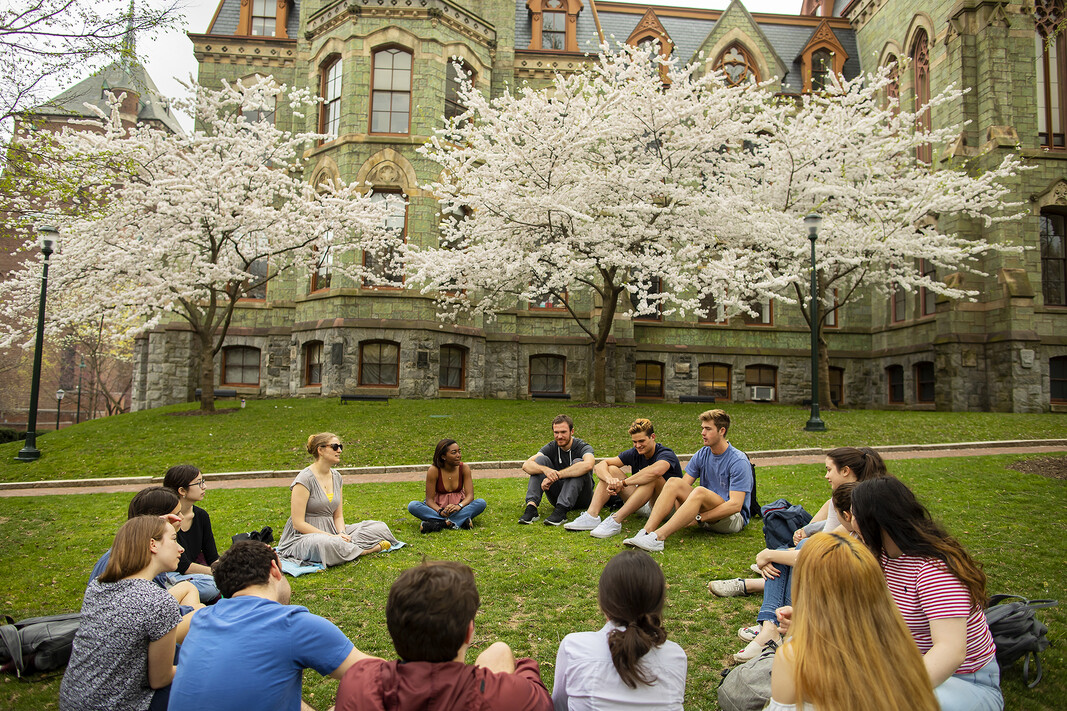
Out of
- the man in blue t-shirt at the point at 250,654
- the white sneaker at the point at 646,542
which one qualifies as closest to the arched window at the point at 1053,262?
the white sneaker at the point at 646,542

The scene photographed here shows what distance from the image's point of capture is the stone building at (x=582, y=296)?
21.4 meters

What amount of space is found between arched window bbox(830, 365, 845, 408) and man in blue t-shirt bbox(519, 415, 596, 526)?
852 inches

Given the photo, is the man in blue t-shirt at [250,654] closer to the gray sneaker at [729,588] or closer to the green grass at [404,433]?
the gray sneaker at [729,588]

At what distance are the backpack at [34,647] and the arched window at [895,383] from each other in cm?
2603

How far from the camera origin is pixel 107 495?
10.6 m

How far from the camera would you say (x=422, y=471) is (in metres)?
12.5

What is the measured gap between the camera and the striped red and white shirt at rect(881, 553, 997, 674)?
3.06m

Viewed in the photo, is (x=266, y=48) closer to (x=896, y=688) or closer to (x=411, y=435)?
(x=411, y=435)

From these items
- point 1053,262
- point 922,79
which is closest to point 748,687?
point 1053,262

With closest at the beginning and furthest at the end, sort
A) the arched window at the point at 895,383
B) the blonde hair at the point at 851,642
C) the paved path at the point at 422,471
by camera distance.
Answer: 1. the blonde hair at the point at 851,642
2. the paved path at the point at 422,471
3. the arched window at the point at 895,383

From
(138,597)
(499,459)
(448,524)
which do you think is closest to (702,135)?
(499,459)

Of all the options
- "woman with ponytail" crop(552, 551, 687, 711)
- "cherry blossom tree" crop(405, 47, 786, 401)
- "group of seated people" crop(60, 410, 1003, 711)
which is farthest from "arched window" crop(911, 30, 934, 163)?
"woman with ponytail" crop(552, 551, 687, 711)

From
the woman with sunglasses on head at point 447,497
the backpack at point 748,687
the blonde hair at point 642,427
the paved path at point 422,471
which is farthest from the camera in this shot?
the paved path at point 422,471

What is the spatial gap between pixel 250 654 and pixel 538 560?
3.93m
